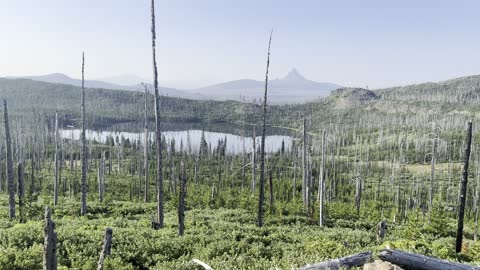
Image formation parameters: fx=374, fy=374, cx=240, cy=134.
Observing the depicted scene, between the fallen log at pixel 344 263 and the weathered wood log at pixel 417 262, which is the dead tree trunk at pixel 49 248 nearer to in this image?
the fallen log at pixel 344 263

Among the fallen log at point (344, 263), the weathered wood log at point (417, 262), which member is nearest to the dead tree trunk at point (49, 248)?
the fallen log at point (344, 263)

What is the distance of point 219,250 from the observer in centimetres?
1549

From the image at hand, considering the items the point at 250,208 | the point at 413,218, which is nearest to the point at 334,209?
the point at 250,208

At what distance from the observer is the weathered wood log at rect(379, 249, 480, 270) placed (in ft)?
30.5

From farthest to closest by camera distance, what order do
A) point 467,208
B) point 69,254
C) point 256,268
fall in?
point 467,208, point 69,254, point 256,268

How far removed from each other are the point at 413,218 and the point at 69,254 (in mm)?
29363

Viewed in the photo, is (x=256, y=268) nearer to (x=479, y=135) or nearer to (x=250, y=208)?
(x=250, y=208)

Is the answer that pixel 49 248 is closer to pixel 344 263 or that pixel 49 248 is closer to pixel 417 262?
pixel 344 263

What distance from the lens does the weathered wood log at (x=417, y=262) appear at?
930 centimetres

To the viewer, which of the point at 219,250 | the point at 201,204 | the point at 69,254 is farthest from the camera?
the point at 201,204

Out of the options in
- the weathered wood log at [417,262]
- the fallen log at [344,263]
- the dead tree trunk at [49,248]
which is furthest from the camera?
the fallen log at [344,263]

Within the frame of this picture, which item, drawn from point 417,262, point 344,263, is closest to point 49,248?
point 344,263

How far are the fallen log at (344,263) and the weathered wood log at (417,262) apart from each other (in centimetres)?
65

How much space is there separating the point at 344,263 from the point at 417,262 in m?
1.77
